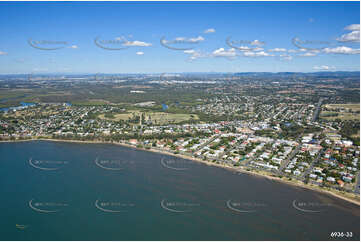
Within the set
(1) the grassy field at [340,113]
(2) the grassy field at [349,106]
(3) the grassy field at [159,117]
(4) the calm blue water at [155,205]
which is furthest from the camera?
(2) the grassy field at [349,106]

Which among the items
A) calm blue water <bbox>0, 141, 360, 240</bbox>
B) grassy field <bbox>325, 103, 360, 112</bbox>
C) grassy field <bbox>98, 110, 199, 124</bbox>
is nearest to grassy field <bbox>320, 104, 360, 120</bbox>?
grassy field <bbox>325, 103, 360, 112</bbox>

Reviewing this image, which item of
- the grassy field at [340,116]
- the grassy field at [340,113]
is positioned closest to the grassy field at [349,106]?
the grassy field at [340,113]

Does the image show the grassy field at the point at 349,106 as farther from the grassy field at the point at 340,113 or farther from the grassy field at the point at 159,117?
the grassy field at the point at 159,117

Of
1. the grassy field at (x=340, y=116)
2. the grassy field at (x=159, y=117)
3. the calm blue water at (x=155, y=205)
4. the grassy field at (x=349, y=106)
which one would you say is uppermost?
the grassy field at (x=349, y=106)

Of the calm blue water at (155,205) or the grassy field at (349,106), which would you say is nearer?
the calm blue water at (155,205)

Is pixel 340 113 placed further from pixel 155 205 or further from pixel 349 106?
pixel 155 205

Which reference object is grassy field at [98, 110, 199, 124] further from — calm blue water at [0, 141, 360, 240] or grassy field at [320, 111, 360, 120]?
grassy field at [320, 111, 360, 120]

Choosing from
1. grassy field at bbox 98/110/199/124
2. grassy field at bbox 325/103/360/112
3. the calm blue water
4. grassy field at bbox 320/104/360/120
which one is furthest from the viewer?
grassy field at bbox 325/103/360/112

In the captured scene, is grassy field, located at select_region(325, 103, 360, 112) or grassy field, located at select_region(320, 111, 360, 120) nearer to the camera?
grassy field, located at select_region(320, 111, 360, 120)

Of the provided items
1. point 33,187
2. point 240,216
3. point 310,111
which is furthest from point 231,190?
point 310,111
